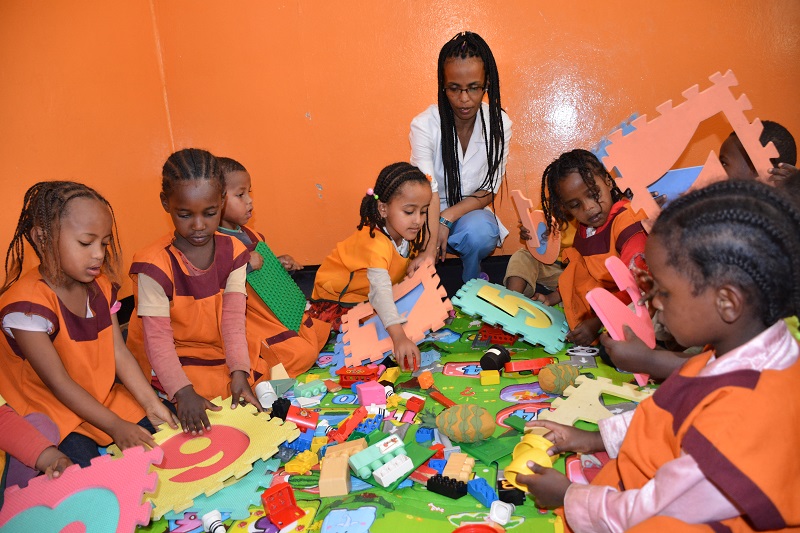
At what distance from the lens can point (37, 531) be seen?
4.22ft

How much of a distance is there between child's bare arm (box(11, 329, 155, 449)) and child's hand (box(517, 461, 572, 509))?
944 mm

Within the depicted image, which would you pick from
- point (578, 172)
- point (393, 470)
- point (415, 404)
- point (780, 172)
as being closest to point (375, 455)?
point (393, 470)

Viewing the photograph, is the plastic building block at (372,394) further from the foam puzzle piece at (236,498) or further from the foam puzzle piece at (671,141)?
the foam puzzle piece at (671,141)

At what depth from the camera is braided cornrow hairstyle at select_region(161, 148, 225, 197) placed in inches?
67.4

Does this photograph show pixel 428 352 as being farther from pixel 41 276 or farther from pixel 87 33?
pixel 87 33

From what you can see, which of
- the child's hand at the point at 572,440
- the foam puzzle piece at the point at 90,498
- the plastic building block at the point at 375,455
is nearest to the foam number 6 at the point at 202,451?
the foam puzzle piece at the point at 90,498

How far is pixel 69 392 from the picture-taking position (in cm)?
152

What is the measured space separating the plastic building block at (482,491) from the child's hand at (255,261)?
1.17 metres

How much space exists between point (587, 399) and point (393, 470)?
0.57m

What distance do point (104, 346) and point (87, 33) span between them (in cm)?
135

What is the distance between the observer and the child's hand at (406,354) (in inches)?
75.8

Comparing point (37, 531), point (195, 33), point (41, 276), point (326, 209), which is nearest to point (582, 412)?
point (37, 531)

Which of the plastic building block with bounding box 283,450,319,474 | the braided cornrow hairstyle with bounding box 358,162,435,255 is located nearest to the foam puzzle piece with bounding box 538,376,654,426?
the plastic building block with bounding box 283,450,319,474

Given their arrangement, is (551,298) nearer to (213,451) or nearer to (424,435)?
(424,435)
